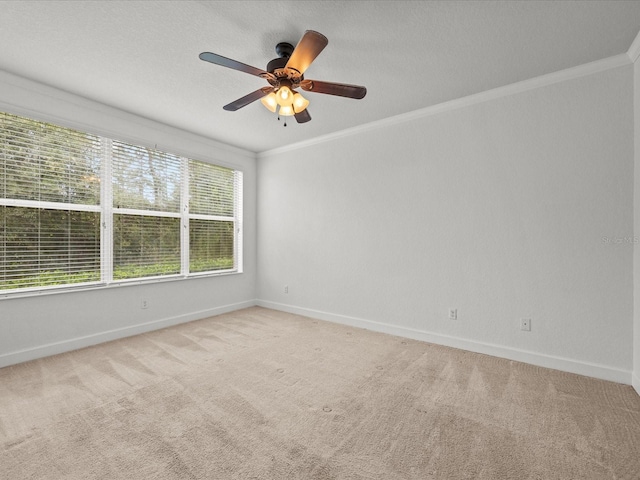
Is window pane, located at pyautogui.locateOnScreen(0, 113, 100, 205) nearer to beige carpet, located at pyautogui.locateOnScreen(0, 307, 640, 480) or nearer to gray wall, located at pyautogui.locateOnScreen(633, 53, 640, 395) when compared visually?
beige carpet, located at pyautogui.locateOnScreen(0, 307, 640, 480)

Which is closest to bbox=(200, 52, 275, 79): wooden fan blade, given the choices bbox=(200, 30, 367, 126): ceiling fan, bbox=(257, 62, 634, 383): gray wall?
bbox=(200, 30, 367, 126): ceiling fan

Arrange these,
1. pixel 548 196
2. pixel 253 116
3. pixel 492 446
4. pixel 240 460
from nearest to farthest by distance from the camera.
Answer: pixel 240 460 < pixel 492 446 < pixel 548 196 < pixel 253 116

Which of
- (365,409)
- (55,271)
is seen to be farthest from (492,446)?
(55,271)

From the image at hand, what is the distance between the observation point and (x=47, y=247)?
119 inches

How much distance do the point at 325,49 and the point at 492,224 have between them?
230 cm

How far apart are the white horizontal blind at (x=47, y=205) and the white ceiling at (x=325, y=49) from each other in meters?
0.55

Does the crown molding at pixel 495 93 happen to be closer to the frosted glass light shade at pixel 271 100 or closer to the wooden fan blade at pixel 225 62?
the frosted glass light shade at pixel 271 100

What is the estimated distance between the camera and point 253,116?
359cm

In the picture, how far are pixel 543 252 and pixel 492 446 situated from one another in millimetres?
1882

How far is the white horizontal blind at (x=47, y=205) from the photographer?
2.82 metres

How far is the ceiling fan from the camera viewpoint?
1905 mm

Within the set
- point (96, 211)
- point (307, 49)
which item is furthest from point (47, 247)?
point (307, 49)

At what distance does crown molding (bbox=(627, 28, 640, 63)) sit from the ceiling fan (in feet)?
6.75

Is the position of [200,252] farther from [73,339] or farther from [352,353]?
[352,353]
